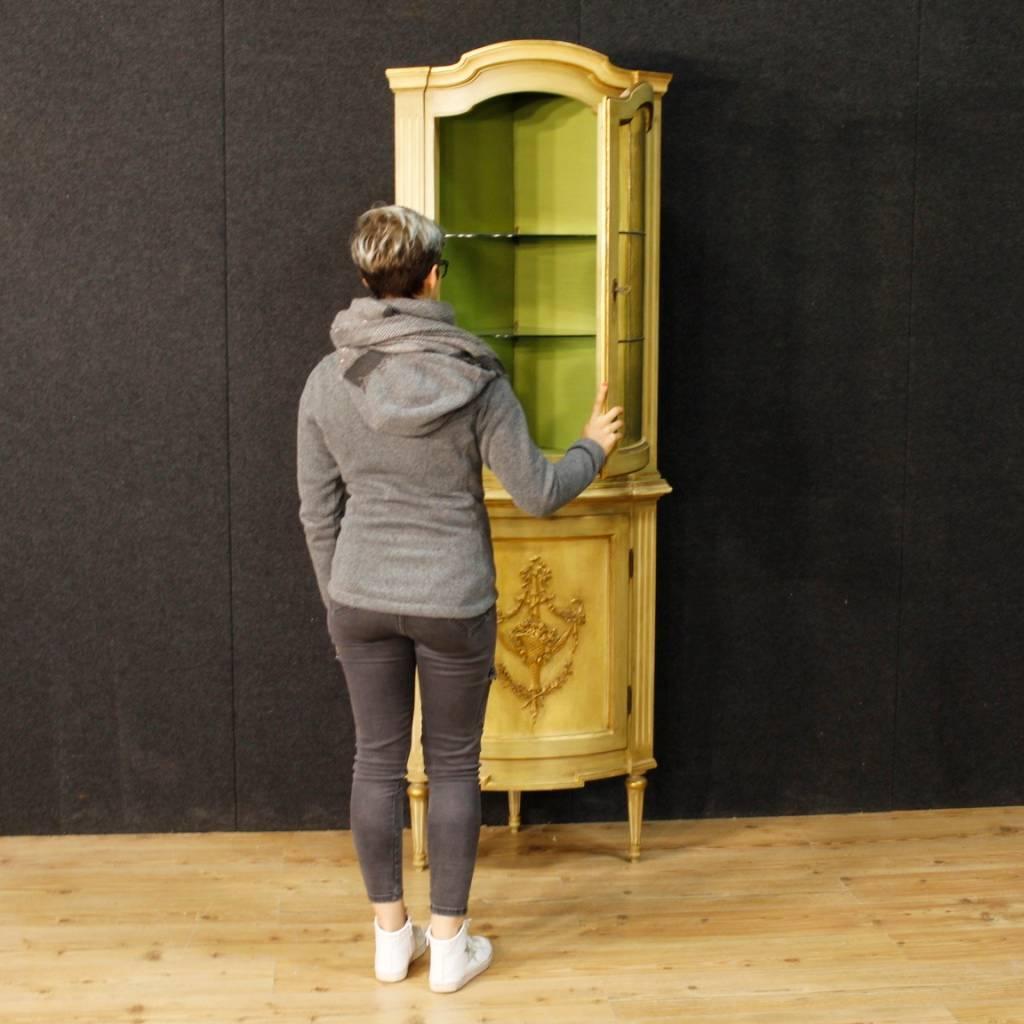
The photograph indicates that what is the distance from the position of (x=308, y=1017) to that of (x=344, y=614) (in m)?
0.85

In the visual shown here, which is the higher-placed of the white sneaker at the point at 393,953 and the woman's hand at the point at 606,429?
the woman's hand at the point at 606,429

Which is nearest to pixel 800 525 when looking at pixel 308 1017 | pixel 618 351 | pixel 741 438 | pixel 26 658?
pixel 741 438

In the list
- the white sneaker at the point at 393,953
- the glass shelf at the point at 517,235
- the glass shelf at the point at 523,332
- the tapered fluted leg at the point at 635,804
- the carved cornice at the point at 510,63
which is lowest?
the white sneaker at the point at 393,953

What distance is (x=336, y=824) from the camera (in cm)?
399

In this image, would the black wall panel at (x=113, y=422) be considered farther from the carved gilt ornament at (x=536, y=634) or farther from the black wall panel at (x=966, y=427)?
the black wall panel at (x=966, y=427)

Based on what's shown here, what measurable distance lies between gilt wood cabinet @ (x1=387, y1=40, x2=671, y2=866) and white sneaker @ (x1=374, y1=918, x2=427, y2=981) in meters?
0.62

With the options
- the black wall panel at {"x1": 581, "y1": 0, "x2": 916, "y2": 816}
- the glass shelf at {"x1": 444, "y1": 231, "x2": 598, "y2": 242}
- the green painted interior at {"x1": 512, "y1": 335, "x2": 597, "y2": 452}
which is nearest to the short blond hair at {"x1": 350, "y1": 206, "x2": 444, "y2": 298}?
the glass shelf at {"x1": 444, "y1": 231, "x2": 598, "y2": 242}

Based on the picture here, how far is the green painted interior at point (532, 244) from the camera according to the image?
11.7ft

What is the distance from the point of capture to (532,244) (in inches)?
145

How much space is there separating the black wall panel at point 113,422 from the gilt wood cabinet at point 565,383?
0.67m

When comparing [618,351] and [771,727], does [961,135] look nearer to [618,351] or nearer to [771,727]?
[618,351]

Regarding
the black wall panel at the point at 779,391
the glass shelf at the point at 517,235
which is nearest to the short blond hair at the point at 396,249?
the glass shelf at the point at 517,235

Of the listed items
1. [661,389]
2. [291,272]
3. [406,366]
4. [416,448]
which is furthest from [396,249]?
[661,389]

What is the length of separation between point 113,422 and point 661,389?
148cm
